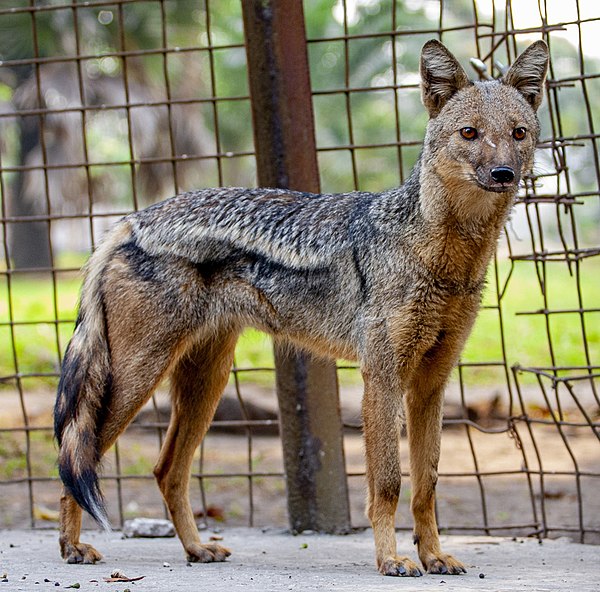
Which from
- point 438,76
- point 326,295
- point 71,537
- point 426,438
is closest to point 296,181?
point 326,295

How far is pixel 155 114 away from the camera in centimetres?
2419

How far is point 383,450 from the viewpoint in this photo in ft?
16.0

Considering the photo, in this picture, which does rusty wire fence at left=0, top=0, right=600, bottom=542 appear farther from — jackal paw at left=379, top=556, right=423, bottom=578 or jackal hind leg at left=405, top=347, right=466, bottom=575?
jackal paw at left=379, top=556, right=423, bottom=578

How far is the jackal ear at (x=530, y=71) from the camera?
4.91 metres

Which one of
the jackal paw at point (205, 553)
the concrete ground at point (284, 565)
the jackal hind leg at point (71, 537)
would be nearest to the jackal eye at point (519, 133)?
the concrete ground at point (284, 565)

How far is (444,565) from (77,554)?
74.2 inches

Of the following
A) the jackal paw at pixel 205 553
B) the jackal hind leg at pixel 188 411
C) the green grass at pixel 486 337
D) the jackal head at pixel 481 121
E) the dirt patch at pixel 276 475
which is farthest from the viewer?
the green grass at pixel 486 337

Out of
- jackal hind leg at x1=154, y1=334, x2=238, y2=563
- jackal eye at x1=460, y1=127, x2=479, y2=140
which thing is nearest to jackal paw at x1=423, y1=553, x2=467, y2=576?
jackal hind leg at x1=154, y1=334, x2=238, y2=563

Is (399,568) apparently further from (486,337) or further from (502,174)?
(486,337)

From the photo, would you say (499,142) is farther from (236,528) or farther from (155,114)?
(155,114)

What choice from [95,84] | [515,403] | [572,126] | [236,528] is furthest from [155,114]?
[572,126]

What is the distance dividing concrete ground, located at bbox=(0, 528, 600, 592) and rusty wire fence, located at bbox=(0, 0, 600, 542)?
37cm

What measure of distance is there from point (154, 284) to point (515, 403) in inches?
220

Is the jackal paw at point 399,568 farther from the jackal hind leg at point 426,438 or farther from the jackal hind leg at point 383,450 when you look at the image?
the jackal hind leg at point 426,438
